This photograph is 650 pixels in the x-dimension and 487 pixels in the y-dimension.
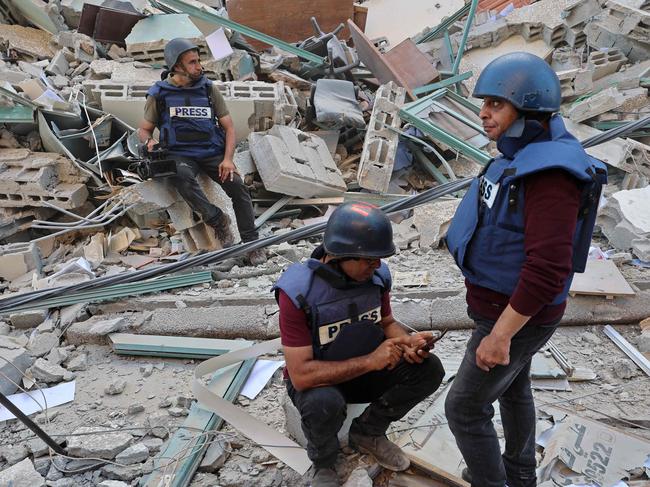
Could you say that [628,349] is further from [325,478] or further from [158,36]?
[158,36]

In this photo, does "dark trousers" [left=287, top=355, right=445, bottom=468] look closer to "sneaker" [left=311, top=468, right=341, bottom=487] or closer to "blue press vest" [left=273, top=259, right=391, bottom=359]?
"sneaker" [left=311, top=468, right=341, bottom=487]

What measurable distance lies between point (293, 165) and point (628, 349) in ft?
11.7

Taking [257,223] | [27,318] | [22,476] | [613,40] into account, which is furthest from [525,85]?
[613,40]

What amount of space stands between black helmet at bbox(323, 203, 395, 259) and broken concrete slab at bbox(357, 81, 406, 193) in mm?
3761

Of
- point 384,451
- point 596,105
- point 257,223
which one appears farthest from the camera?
point 596,105

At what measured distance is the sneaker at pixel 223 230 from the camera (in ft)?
17.4

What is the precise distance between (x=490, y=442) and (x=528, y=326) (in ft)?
1.70

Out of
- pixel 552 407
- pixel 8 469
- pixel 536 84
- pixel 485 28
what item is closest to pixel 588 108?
pixel 485 28

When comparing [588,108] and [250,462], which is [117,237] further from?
[588,108]

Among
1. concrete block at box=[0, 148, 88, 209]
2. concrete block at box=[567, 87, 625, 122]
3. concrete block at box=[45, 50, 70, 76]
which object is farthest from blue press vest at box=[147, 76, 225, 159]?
concrete block at box=[567, 87, 625, 122]

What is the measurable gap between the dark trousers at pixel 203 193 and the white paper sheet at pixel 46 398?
198 centimetres

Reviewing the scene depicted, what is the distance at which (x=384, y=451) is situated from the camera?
283cm

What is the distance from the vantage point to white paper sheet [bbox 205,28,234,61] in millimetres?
7141

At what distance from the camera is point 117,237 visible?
5.53m
